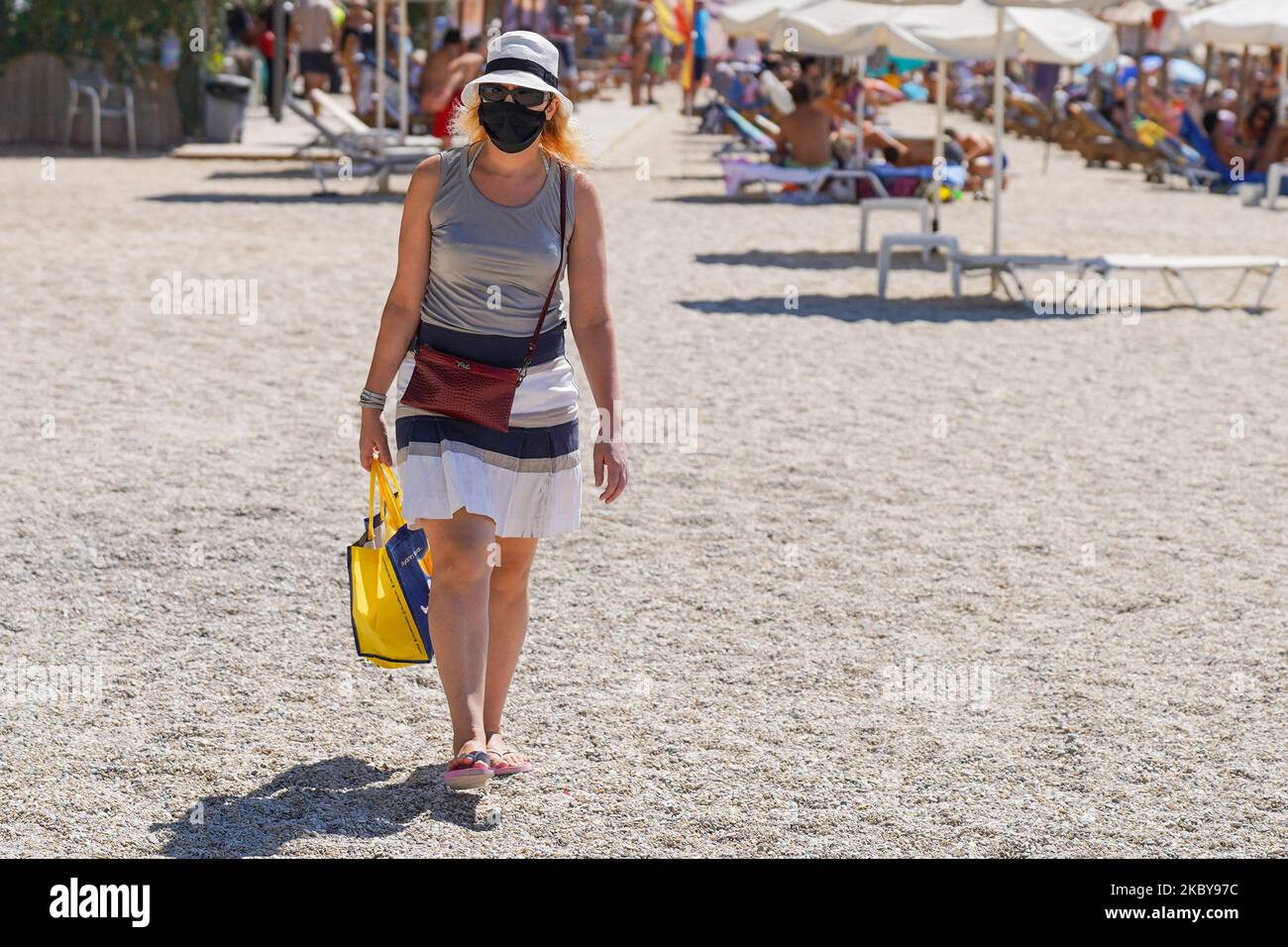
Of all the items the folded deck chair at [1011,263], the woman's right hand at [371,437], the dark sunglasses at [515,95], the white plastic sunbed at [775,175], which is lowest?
the white plastic sunbed at [775,175]

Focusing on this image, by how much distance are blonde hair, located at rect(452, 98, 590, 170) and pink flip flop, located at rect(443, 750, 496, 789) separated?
4.10 feet

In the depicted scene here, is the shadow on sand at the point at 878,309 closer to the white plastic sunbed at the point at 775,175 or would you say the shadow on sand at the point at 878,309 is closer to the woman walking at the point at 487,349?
the white plastic sunbed at the point at 775,175

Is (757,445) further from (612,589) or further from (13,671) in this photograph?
(13,671)

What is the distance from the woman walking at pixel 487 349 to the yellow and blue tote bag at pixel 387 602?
0.12 metres

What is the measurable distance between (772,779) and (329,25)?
2318 cm

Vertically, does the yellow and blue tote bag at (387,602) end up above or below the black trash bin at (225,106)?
above

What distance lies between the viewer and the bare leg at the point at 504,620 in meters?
3.96

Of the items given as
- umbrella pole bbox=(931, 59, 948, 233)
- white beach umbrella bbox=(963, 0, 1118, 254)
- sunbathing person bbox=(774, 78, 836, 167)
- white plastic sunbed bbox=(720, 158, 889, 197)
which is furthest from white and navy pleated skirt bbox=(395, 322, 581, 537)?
sunbathing person bbox=(774, 78, 836, 167)

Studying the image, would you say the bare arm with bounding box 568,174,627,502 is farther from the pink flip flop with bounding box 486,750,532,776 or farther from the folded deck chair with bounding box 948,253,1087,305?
the folded deck chair with bounding box 948,253,1087,305

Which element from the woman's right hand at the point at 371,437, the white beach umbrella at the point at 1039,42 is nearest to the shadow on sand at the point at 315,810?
the woman's right hand at the point at 371,437

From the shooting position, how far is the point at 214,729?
13.9ft

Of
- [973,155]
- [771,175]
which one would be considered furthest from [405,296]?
[973,155]
